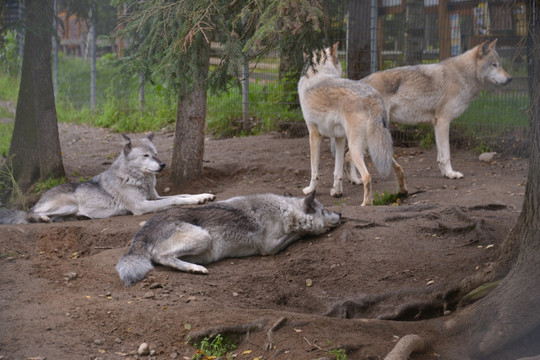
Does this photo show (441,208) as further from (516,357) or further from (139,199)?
(139,199)

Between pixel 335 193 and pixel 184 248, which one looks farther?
pixel 335 193

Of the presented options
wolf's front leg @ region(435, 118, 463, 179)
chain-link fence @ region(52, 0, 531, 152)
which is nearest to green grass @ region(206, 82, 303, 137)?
chain-link fence @ region(52, 0, 531, 152)

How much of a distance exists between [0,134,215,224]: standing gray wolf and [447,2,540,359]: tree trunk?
14.2 ft

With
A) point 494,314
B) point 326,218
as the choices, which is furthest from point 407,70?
point 494,314

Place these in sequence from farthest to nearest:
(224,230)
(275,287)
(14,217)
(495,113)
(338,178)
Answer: (495,113), (338,178), (14,217), (224,230), (275,287)

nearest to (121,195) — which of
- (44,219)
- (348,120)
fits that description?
(44,219)

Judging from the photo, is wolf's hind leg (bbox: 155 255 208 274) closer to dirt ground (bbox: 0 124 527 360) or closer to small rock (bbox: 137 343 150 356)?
dirt ground (bbox: 0 124 527 360)

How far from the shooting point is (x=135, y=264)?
16.8 feet

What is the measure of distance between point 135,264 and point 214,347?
1464 mm

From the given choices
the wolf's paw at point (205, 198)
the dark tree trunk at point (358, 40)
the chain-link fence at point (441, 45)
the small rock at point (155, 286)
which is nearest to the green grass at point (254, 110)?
the chain-link fence at point (441, 45)

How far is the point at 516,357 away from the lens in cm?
347

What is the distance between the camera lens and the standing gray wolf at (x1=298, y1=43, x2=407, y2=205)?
7309 millimetres

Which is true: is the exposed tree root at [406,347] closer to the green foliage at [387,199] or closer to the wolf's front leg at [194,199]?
the green foliage at [387,199]

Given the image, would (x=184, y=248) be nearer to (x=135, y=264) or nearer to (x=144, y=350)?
(x=135, y=264)
